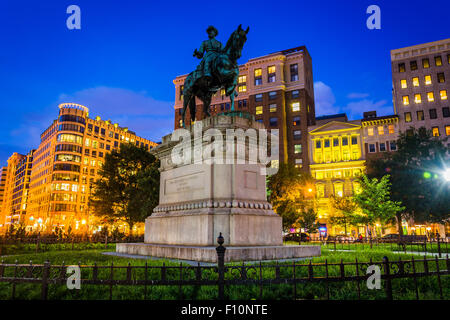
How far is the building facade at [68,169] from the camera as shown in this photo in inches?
4040

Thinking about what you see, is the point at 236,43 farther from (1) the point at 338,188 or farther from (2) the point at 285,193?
(1) the point at 338,188

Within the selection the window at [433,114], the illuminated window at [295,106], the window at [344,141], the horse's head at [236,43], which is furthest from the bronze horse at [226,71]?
the illuminated window at [295,106]

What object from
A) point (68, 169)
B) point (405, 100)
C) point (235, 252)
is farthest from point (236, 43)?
point (68, 169)

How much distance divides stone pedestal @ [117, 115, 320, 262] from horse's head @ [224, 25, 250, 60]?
272 cm

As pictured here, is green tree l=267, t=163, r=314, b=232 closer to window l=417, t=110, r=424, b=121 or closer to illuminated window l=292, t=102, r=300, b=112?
illuminated window l=292, t=102, r=300, b=112

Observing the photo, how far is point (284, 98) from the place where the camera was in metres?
83.2

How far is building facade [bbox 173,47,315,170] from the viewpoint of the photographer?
8012cm

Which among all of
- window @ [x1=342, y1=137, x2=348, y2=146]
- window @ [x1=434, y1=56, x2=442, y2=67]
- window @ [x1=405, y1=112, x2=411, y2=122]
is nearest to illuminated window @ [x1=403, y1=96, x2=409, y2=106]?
window @ [x1=405, y1=112, x2=411, y2=122]

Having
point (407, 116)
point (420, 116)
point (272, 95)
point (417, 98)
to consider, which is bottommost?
point (420, 116)

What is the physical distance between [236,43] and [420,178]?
4320cm

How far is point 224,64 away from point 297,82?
240 feet

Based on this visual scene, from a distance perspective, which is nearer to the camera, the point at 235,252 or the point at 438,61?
the point at 235,252

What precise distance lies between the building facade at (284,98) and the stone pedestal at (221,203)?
65.1m
